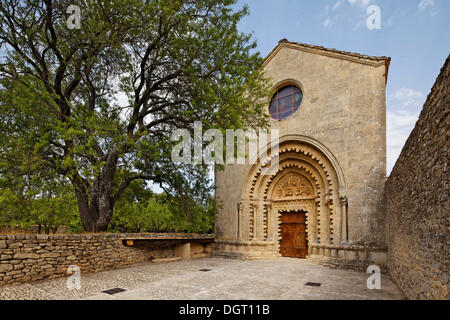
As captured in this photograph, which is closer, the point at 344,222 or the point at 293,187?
the point at 344,222

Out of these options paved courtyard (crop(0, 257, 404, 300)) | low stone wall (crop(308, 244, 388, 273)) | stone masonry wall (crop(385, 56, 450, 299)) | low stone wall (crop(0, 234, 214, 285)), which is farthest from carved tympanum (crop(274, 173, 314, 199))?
stone masonry wall (crop(385, 56, 450, 299))

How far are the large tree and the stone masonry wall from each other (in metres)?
4.27

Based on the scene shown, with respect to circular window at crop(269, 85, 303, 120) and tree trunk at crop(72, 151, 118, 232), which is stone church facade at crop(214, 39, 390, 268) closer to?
circular window at crop(269, 85, 303, 120)

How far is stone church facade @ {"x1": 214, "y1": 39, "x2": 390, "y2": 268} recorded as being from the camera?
31.7ft

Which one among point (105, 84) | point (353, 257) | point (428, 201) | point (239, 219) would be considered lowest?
point (353, 257)

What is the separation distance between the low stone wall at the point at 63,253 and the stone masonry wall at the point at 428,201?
8.00 m

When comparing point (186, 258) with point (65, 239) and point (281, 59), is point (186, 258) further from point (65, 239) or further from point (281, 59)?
point (281, 59)

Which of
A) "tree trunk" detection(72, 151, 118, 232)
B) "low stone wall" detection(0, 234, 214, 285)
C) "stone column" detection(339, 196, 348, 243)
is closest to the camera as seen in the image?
"low stone wall" detection(0, 234, 214, 285)

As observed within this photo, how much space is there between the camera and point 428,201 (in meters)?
3.87

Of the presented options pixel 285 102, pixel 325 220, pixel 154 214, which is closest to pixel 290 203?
pixel 325 220

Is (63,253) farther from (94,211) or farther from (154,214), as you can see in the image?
(154,214)

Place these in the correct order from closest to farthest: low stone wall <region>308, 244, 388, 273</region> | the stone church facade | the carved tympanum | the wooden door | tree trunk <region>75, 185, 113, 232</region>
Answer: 1. tree trunk <region>75, 185, 113, 232</region>
2. low stone wall <region>308, 244, 388, 273</region>
3. the stone church facade
4. the wooden door
5. the carved tympanum

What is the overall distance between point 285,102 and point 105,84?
7.83m

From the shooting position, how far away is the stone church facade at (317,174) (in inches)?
380
